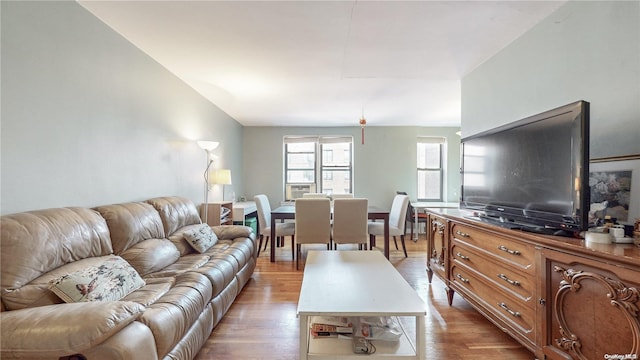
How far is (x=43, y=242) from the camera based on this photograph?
138cm

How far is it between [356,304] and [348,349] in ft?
0.83

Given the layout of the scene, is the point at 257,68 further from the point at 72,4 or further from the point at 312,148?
the point at 312,148

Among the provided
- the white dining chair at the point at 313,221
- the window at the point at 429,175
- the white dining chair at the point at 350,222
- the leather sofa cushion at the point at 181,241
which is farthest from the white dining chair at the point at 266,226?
the window at the point at 429,175

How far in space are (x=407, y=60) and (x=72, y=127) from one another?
2802 mm

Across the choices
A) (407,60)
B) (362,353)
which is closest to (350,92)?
(407,60)

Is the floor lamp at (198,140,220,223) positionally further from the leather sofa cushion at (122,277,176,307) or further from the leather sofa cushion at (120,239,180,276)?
the leather sofa cushion at (122,277,176,307)

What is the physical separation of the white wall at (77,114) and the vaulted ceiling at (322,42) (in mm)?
264

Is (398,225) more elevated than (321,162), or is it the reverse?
(321,162)

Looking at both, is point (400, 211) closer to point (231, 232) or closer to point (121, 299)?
point (231, 232)

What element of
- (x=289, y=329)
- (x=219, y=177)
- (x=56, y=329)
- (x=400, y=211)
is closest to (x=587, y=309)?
(x=289, y=329)

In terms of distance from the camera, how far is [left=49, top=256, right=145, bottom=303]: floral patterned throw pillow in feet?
4.33

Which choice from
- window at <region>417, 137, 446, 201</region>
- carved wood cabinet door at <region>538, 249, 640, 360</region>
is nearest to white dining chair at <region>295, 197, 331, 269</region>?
carved wood cabinet door at <region>538, 249, 640, 360</region>

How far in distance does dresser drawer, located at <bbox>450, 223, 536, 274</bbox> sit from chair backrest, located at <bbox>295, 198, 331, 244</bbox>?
1.65 metres

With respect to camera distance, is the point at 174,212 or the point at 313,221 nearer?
the point at 174,212
